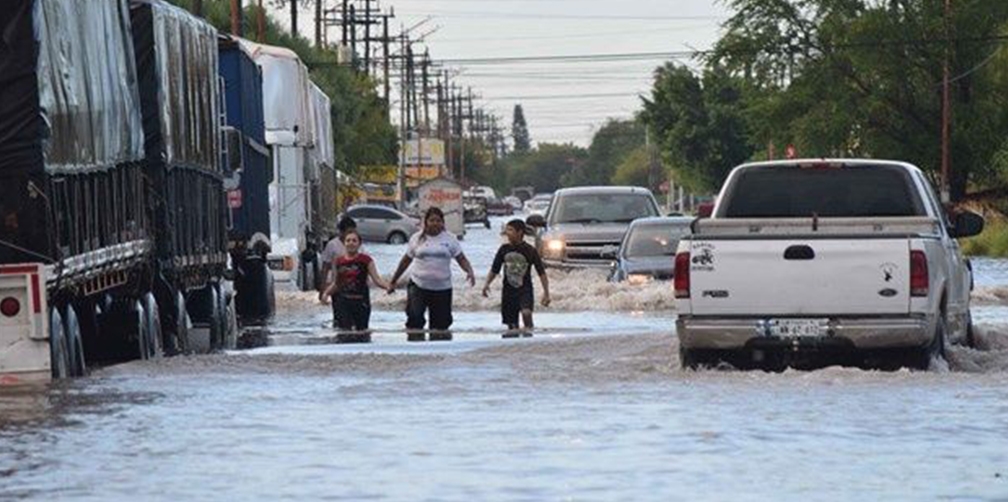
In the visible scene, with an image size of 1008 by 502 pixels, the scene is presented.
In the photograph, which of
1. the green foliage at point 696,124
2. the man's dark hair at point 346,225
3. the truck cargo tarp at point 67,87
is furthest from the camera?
the green foliage at point 696,124

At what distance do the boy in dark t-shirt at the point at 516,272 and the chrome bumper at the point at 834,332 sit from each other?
8.90 m

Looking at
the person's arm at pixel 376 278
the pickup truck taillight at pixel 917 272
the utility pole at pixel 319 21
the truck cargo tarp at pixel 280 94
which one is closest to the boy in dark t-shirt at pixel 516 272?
the person's arm at pixel 376 278

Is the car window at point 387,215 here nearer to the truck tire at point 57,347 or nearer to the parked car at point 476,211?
the parked car at point 476,211

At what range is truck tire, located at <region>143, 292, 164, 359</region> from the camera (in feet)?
83.6

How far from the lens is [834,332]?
814 inches

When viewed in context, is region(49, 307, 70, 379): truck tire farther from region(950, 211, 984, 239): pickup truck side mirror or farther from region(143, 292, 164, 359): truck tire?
region(950, 211, 984, 239): pickup truck side mirror

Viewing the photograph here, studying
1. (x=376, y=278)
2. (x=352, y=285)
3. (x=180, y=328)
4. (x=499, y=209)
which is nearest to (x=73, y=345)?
(x=180, y=328)

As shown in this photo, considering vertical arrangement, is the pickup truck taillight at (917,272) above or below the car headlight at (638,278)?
above

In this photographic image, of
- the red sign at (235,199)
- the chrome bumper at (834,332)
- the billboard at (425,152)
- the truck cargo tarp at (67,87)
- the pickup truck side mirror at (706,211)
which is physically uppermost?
the billboard at (425,152)

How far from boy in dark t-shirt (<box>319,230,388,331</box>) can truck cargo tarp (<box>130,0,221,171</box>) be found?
69.6 inches

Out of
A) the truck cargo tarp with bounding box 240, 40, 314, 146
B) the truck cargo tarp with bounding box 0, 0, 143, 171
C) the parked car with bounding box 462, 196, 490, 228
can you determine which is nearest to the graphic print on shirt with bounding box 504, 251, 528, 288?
the truck cargo tarp with bounding box 0, 0, 143, 171

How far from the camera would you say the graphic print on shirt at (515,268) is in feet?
98.8

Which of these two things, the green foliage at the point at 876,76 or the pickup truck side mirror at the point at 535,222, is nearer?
the pickup truck side mirror at the point at 535,222

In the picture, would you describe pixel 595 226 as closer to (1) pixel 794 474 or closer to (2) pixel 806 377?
(2) pixel 806 377
